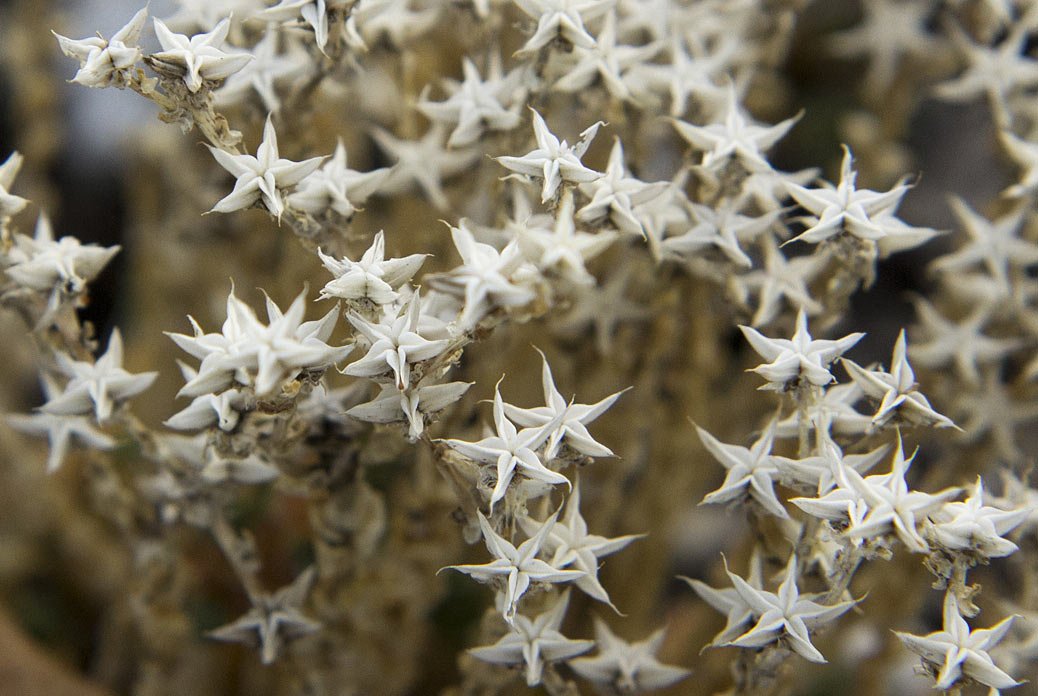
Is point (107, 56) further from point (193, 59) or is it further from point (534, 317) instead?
point (534, 317)

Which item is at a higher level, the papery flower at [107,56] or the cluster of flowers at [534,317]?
the papery flower at [107,56]

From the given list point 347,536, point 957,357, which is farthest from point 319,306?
point 957,357

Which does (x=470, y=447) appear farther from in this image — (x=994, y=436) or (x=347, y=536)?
(x=994, y=436)

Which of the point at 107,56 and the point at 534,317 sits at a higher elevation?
the point at 107,56

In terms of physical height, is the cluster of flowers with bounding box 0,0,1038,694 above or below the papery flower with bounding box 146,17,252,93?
below

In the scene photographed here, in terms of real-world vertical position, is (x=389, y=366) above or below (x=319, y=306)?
above

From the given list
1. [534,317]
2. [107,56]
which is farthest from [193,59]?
[534,317]

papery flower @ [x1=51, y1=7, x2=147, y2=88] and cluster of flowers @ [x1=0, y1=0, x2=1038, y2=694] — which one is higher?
papery flower @ [x1=51, y1=7, x2=147, y2=88]

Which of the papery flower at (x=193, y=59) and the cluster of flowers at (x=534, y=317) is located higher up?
the papery flower at (x=193, y=59)
